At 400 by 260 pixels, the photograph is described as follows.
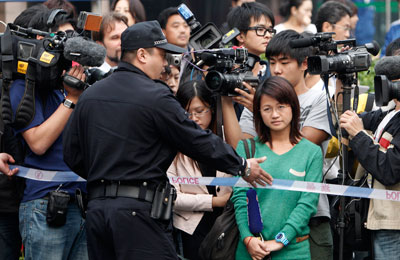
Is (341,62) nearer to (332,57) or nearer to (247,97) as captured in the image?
(332,57)

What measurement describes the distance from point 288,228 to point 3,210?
2009mm

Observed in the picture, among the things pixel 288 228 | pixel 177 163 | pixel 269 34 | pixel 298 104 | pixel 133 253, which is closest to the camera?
pixel 133 253

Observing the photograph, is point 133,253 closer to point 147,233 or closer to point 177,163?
point 147,233

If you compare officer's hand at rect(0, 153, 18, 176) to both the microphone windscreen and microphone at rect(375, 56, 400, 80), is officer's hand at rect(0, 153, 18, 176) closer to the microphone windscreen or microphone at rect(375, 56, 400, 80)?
the microphone windscreen

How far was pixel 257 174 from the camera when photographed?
489 cm

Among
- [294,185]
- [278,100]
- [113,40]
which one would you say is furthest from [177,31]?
[294,185]

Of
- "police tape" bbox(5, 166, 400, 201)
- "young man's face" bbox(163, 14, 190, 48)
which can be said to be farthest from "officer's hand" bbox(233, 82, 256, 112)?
"young man's face" bbox(163, 14, 190, 48)

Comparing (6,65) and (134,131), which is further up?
(6,65)

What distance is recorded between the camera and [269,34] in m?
6.39

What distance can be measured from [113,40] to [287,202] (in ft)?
8.00

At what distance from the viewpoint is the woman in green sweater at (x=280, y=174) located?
4.89 metres

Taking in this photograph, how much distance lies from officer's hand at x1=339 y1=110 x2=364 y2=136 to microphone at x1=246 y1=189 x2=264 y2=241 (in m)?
0.78

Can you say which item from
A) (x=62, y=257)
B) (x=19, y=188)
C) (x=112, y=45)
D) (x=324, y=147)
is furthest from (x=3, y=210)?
(x=324, y=147)

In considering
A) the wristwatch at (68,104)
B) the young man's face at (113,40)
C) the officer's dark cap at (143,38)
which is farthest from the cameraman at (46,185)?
the young man's face at (113,40)
